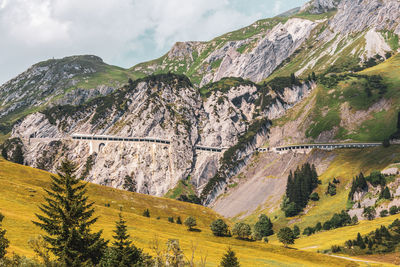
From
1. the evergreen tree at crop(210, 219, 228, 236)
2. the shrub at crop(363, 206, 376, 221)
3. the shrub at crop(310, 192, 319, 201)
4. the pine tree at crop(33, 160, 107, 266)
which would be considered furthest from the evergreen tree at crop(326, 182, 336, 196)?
the pine tree at crop(33, 160, 107, 266)

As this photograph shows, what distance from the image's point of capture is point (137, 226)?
95.6 m

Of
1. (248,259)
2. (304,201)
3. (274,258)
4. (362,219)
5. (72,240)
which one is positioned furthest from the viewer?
(304,201)

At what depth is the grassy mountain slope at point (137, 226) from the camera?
232 feet

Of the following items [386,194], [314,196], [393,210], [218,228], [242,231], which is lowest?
[242,231]

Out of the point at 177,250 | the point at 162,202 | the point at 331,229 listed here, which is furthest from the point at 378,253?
the point at 177,250

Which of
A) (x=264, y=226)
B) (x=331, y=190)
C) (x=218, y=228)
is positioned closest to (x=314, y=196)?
(x=331, y=190)

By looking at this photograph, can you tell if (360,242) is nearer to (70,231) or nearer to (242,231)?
(242,231)

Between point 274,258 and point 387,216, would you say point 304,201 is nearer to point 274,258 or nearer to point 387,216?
point 387,216

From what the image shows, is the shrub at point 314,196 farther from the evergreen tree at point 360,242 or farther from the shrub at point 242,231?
the shrub at point 242,231

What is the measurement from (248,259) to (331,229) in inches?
3674

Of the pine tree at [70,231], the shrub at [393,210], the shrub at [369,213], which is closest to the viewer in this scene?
the pine tree at [70,231]

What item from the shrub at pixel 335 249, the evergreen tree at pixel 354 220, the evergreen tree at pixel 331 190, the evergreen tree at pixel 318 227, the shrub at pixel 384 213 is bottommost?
the shrub at pixel 335 249

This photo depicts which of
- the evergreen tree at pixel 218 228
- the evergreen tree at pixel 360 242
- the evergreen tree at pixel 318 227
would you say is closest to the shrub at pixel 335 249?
the evergreen tree at pixel 360 242

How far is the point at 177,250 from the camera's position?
34500 millimetres
